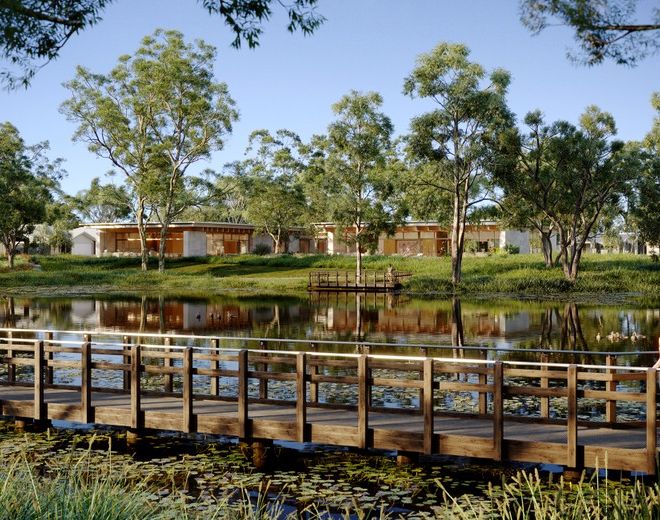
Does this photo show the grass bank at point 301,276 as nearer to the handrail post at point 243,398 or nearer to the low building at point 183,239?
the low building at point 183,239

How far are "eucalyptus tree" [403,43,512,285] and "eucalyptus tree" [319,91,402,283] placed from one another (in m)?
4.46

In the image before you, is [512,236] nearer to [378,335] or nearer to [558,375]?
[378,335]

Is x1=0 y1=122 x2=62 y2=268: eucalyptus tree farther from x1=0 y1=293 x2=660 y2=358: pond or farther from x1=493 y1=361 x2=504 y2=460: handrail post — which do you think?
x1=493 y1=361 x2=504 y2=460: handrail post

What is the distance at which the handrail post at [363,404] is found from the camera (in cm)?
1148

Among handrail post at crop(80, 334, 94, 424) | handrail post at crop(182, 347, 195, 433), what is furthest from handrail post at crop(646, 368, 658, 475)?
handrail post at crop(80, 334, 94, 424)

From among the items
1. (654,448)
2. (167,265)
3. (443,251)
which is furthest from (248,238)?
(654,448)

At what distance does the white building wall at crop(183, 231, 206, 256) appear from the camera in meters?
81.3

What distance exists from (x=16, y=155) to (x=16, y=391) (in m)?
67.4

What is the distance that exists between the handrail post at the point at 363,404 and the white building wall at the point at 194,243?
2799 inches

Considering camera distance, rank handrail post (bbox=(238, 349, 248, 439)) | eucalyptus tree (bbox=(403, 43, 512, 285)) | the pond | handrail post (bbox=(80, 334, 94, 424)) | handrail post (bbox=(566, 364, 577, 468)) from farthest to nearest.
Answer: eucalyptus tree (bbox=(403, 43, 512, 285)) < the pond < handrail post (bbox=(80, 334, 94, 424)) < handrail post (bbox=(238, 349, 248, 439)) < handrail post (bbox=(566, 364, 577, 468))

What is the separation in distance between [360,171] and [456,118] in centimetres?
887

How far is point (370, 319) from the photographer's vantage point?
35.6 m

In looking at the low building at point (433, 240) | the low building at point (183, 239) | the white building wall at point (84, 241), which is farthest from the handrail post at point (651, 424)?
the white building wall at point (84, 241)

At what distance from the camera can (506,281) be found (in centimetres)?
5212
